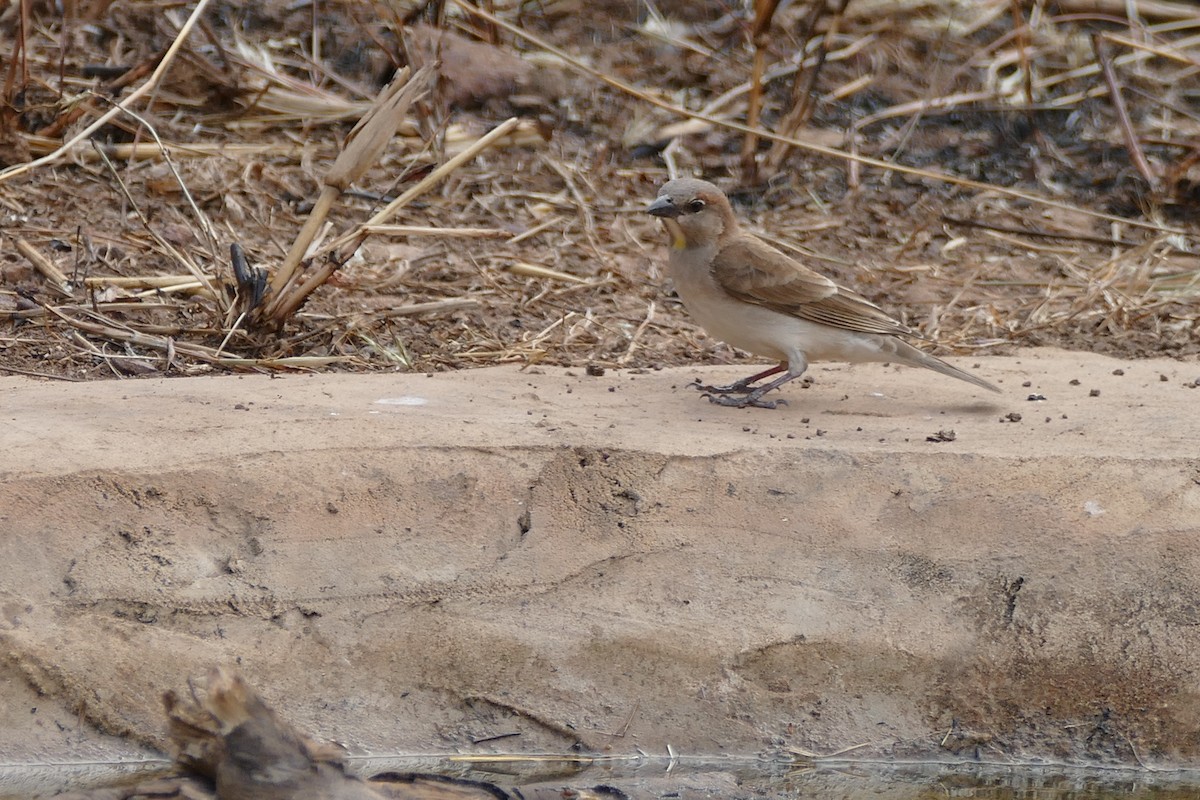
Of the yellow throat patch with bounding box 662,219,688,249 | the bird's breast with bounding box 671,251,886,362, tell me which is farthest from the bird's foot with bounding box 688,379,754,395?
the yellow throat patch with bounding box 662,219,688,249

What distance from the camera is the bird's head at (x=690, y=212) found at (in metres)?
5.79

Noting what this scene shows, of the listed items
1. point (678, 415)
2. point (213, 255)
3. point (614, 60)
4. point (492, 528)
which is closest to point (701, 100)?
point (614, 60)

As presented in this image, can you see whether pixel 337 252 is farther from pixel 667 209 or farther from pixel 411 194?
pixel 667 209

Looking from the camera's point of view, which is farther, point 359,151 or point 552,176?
point 552,176

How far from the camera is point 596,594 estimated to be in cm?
400

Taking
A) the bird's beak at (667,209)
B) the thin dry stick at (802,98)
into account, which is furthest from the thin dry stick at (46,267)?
the thin dry stick at (802,98)

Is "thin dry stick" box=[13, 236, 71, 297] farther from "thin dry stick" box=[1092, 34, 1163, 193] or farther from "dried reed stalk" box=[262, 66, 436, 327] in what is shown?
"thin dry stick" box=[1092, 34, 1163, 193]

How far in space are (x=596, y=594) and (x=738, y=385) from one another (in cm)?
167

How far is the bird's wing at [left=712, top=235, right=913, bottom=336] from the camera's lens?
5633 mm

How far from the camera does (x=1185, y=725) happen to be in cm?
403

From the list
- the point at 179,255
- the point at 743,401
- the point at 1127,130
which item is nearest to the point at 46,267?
the point at 179,255

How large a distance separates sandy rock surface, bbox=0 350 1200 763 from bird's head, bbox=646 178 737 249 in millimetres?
1680

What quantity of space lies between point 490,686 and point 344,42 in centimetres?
698

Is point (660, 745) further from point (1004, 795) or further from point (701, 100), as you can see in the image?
point (701, 100)
